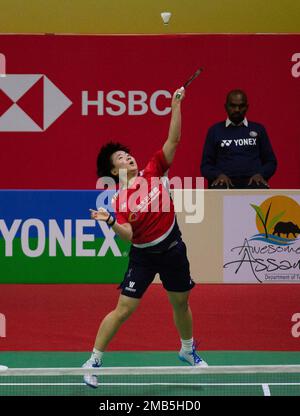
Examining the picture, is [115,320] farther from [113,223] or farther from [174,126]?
[174,126]

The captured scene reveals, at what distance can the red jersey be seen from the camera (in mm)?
6344

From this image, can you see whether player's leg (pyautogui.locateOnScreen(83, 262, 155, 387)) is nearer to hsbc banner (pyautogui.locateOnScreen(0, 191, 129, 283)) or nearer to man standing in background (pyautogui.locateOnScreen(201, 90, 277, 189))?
hsbc banner (pyautogui.locateOnScreen(0, 191, 129, 283))

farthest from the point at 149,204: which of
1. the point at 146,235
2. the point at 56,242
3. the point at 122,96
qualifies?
the point at 122,96

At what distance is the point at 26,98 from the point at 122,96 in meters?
1.12

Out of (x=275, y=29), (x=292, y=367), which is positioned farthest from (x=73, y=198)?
(x=292, y=367)

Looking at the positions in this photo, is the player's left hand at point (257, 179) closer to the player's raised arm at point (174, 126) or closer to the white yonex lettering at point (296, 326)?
the white yonex lettering at point (296, 326)

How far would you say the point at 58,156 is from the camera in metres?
11.6

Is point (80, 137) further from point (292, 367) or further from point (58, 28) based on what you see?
point (292, 367)

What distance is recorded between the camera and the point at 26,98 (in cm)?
1144

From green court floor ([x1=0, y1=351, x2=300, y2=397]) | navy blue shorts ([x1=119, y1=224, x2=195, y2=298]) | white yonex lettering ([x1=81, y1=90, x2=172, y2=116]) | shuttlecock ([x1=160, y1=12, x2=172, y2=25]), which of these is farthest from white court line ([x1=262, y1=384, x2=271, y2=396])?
shuttlecock ([x1=160, y1=12, x2=172, y2=25])

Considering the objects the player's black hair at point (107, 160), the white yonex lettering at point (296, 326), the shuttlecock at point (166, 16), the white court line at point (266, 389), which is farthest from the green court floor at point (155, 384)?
the shuttlecock at point (166, 16)

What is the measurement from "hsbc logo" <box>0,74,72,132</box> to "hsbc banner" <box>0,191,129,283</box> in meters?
1.82

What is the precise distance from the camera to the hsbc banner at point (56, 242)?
386 inches
